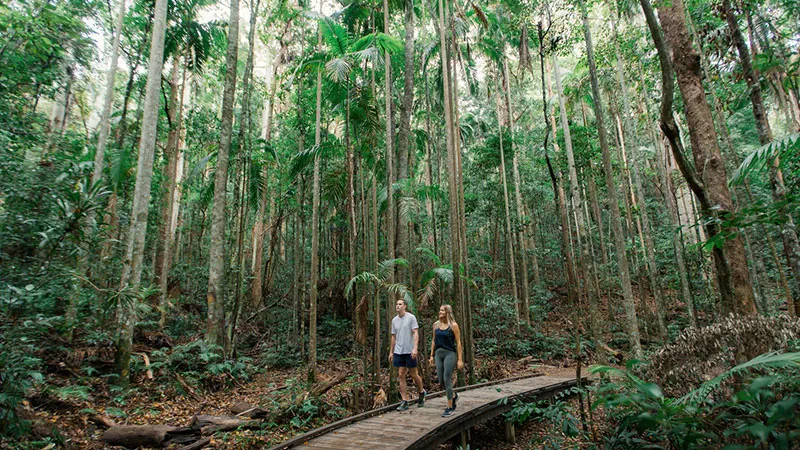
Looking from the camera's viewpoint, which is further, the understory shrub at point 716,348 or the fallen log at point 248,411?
the fallen log at point 248,411

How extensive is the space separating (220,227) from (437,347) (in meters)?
5.92

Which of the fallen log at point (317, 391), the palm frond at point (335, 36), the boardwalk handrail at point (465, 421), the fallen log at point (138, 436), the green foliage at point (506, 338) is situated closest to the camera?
the boardwalk handrail at point (465, 421)

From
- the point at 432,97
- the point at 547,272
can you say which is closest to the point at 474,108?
the point at 432,97

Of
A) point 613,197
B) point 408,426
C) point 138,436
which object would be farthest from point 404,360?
point 613,197

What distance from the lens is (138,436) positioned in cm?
461

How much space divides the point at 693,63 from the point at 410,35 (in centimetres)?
637

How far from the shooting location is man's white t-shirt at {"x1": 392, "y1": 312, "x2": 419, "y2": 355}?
5691mm

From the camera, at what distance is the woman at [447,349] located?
17.7 ft

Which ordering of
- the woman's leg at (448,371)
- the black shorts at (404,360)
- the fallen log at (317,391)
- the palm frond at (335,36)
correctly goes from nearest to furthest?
the woman's leg at (448,371), the black shorts at (404,360), the fallen log at (317,391), the palm frond at (335,36)

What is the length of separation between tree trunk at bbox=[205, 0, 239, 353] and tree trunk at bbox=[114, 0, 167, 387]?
1.81m

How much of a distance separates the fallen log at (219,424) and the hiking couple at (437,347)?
220 centimetres

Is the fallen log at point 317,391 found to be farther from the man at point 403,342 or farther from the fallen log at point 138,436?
the fallen log at point 138,436

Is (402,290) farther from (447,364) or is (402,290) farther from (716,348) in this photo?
(716,348)

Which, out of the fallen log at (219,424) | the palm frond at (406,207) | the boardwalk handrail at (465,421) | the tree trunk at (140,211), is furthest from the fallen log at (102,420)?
the palm frond at (406,207)
